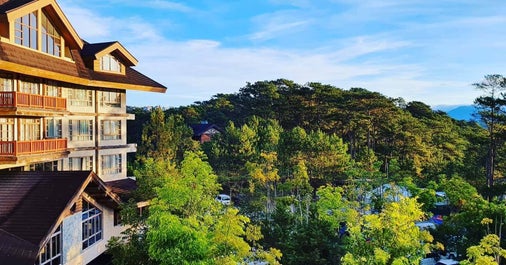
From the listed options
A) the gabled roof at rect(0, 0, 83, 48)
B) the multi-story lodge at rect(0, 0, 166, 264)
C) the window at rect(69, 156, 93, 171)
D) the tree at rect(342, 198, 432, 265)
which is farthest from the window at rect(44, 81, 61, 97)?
the tree at rect(342, 198, 432, 265)

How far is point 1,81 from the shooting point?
47.6 feet

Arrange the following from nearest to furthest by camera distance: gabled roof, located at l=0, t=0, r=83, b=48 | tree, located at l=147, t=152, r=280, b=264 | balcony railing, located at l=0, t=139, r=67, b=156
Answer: tree, located at l=147, t=152, r=280, b=264 → balcony railing, located at l=0, t=139, r=67, b=156 → gabled roof, located at l=0, t=0, r=83, b=48

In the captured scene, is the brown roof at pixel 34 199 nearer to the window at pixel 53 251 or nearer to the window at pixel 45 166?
the window at pixel 53 251

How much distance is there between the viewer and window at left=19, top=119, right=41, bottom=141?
15.9 meters

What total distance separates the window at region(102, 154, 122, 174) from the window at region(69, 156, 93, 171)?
3.50 feet

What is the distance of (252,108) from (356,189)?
27158mm

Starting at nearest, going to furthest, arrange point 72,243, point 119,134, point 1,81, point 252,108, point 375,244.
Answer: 1. point 375,244
2. point 72,243
3. point 1,81
4. point 119,134
5. point 252,108

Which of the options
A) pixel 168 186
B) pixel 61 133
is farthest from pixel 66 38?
pixel 168 186

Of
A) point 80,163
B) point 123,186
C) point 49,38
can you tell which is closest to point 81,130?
point 80,163

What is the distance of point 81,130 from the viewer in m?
19.6

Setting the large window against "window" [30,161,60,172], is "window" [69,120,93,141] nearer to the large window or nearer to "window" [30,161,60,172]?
"window" [30,161,60,172]

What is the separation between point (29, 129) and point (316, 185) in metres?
25.8

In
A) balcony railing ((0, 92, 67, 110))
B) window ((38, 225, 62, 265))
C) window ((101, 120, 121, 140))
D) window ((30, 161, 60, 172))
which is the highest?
balcony railing ((0, 92, 67, 110))

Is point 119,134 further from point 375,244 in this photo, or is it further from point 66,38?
point 375,244
